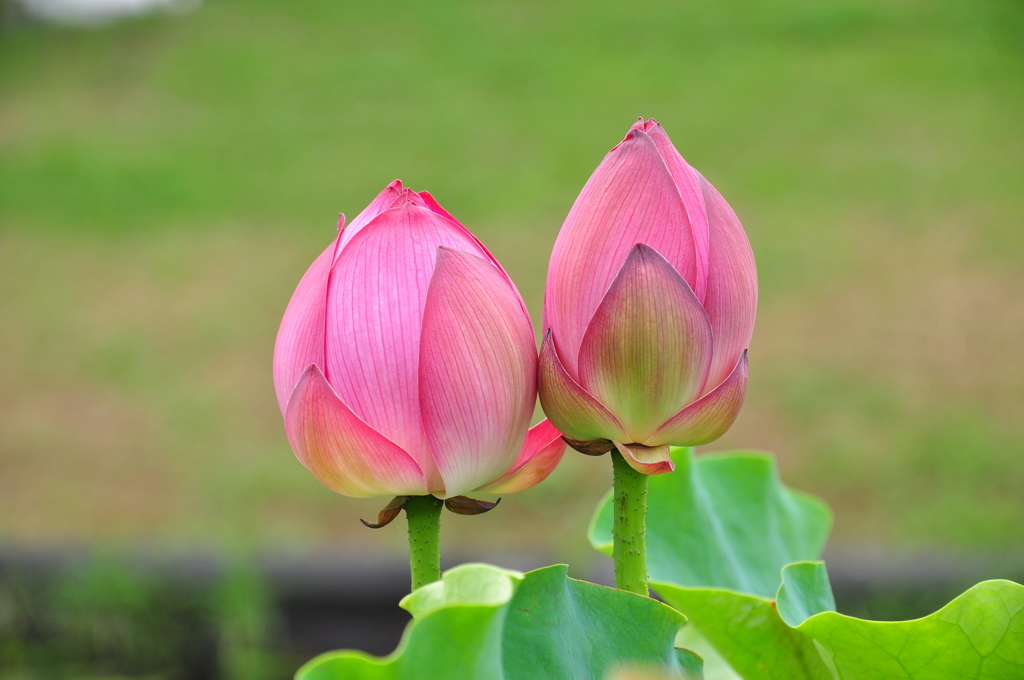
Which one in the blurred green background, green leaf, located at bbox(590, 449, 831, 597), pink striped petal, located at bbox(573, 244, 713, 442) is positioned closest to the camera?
pink striped petal, located at bbox(573, 244, 713, 442)

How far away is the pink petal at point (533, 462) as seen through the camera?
32cm

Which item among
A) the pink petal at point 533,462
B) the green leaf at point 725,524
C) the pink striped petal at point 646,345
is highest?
the pink striped petal at point 646,345

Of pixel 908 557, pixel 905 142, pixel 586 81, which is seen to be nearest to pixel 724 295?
pixel 908 557

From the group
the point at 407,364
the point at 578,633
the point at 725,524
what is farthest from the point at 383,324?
the point at 725,524

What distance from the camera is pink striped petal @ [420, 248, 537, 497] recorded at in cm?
28

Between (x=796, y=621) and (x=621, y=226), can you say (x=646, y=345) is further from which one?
(x=796, y=621)

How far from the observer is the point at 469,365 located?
0.28m

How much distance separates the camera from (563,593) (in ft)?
1.07

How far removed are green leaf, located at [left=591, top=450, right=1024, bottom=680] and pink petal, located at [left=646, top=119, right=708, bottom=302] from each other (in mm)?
126

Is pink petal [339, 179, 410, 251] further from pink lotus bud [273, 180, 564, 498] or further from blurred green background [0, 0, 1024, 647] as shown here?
blurred green background [0, 0, 1024, 647]

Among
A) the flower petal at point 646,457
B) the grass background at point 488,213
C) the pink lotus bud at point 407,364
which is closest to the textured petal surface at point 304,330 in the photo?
the pink lotus bud at point 407,364

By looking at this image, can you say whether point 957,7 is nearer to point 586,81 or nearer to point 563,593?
point 586,81

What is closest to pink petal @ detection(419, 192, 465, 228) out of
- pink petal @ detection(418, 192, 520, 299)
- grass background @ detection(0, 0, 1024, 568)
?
pink petal @ detection(418, 192, 520, 299)

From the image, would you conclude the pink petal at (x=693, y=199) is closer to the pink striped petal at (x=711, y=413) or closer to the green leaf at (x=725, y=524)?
the pink striped petal at (x=711, y=413)
